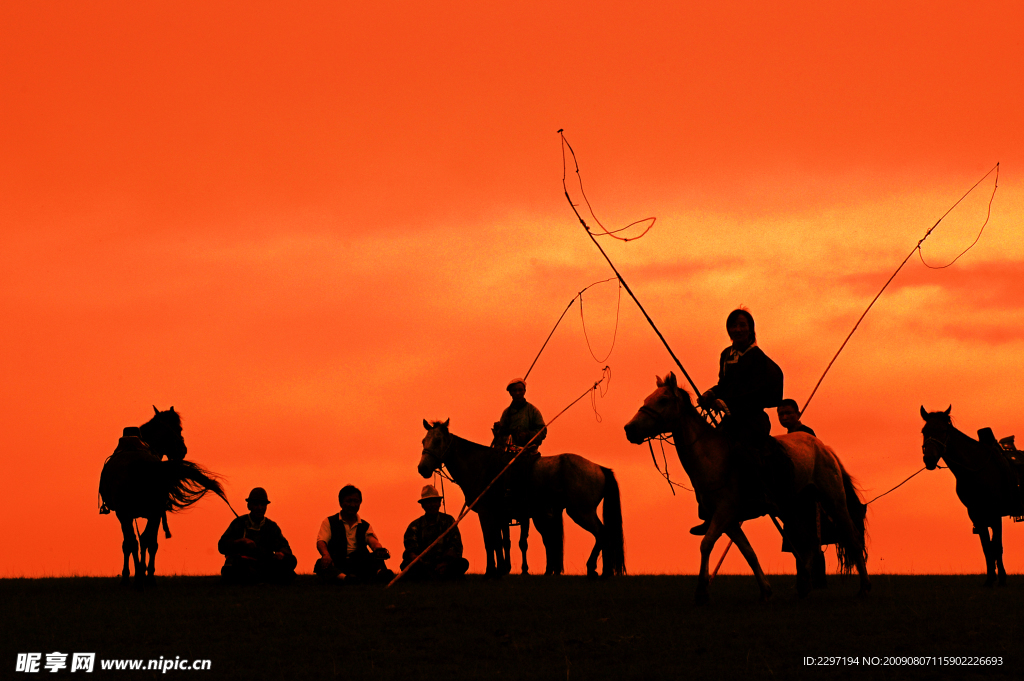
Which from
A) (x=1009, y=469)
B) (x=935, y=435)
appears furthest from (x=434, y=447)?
(x=1009, y=469)

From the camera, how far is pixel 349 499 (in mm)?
15352

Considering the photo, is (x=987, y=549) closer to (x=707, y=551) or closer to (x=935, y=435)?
(x=935, y=435)

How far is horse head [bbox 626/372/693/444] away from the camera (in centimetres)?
1211

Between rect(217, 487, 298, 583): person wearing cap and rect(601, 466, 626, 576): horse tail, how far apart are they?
4.31 metres

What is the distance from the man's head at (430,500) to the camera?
52.2 ft

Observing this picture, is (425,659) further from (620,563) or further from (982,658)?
(620,563)

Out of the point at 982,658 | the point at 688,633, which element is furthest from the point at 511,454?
the point at 982,658

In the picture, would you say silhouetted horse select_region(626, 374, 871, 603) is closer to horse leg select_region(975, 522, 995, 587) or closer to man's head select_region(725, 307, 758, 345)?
man's head select_region(725, 307, 758, 345)

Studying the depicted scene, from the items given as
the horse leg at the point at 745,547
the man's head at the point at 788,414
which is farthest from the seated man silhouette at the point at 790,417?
the horse leg at the point at 745,547

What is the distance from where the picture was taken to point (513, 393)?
17.3m

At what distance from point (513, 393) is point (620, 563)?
2.92 meters

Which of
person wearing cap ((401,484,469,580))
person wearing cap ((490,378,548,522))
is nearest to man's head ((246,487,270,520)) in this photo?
person wearing cap ((401,484,469,580))

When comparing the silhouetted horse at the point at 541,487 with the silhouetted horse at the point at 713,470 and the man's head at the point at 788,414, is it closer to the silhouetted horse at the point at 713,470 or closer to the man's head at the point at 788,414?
the man's head at the point at 788,414

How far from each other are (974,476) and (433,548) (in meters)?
7.27
